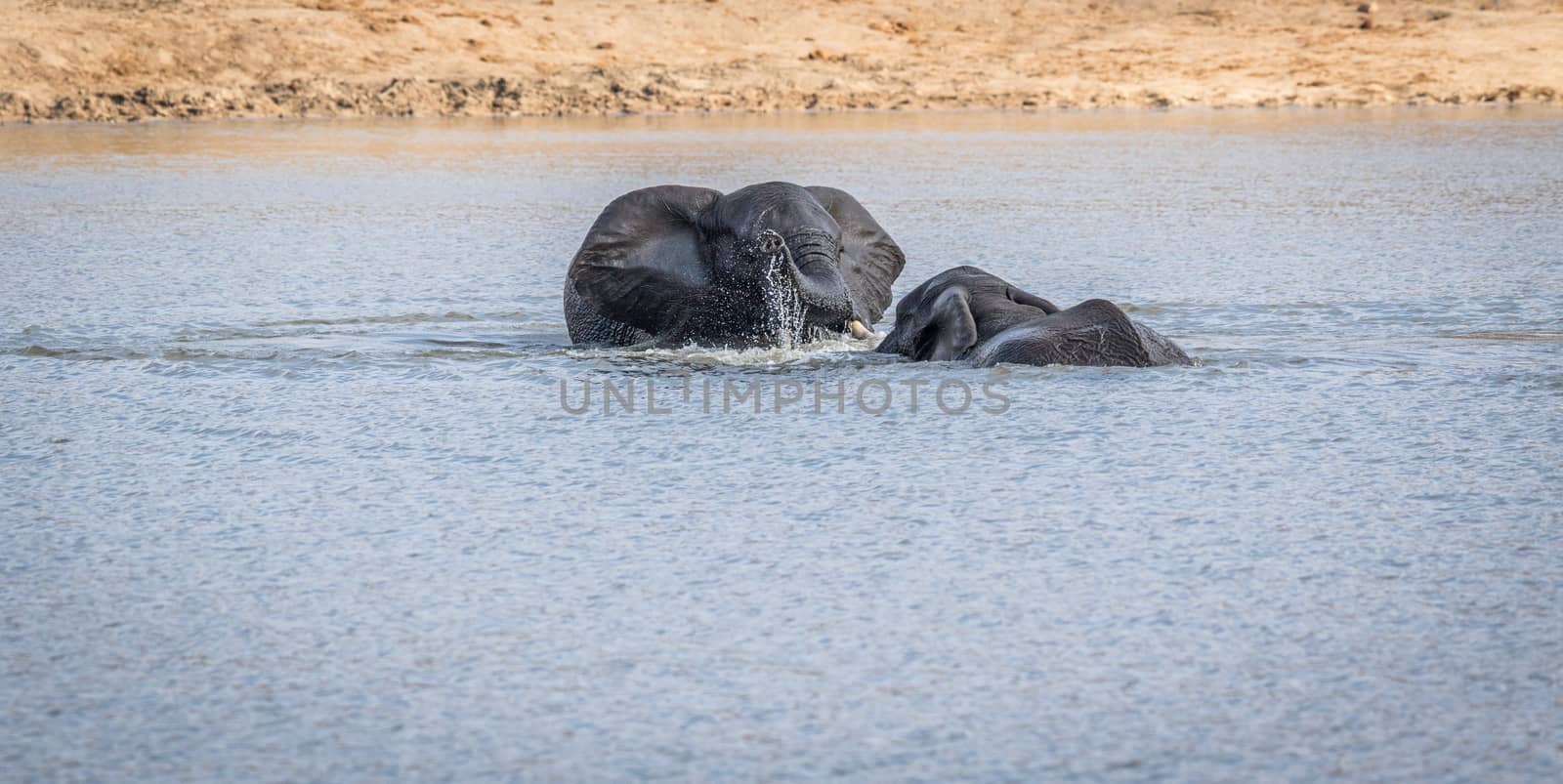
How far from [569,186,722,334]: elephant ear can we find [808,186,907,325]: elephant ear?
63cm

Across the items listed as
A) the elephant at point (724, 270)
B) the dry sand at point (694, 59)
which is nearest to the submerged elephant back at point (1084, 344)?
the elephant at point (724, 270)

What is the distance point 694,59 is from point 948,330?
1234 inches

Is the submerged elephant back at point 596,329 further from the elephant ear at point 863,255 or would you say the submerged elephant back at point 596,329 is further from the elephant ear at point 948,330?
the elephant ear at point 948,330

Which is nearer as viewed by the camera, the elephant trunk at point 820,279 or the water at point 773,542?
the water at point 773,542

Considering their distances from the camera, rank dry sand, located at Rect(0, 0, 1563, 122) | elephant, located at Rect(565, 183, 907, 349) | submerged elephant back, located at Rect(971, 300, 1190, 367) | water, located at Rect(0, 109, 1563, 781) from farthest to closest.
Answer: dry sand, located at Rect(0, 0, 1563, 122) → elephant, located at Rect(565, 183, 907, 349) → submerged elephant back, located at Rect(971, 300, 1190, 367) → water, located at Rect(0, 109, 1563, 781)

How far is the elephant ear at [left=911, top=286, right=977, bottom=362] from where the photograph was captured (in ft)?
24.8

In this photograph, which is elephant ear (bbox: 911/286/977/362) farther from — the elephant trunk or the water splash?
the water splash

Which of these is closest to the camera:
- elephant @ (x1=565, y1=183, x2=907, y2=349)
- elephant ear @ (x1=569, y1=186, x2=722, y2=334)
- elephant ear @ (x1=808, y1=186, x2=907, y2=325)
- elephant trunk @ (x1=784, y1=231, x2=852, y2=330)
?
elephant trunk @ (x1=784, y1=231, x2=852, y2=330)

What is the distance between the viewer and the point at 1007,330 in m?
7.54

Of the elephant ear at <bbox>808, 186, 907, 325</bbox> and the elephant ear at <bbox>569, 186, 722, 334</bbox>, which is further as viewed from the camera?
the elephant ear at <bbox>808, 186, 907, 325</bbox>

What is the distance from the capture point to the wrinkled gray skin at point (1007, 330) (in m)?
7.27

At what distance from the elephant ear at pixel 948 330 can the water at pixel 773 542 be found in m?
0.19

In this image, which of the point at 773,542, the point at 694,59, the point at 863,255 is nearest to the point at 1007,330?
the point at 863,255

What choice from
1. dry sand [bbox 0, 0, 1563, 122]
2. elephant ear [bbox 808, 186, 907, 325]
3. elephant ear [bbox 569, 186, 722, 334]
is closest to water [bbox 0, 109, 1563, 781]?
elephant ear [bbox 569, 186, 722, 334]
